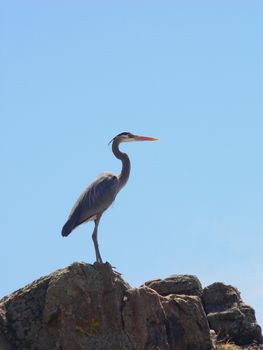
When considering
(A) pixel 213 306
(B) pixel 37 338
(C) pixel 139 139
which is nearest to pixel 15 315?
(B) pixel 37 338

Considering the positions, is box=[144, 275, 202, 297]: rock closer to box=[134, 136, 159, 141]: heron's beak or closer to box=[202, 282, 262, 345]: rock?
box=[202, 282, 262, 345]: rock

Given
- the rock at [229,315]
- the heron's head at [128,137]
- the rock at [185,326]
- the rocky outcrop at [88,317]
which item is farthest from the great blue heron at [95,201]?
the rocky outcrop at [88,317]

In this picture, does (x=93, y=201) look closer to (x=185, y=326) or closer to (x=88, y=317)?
(x=185, y=326)

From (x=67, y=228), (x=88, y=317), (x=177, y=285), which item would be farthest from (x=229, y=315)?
(x=67, y=228)

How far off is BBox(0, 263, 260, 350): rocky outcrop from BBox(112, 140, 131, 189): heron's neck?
6.36 metres

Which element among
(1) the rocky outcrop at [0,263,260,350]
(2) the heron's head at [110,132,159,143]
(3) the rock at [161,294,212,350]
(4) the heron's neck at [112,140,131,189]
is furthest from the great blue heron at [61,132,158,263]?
(1) the rocky outcrop at [0,263,260,350]

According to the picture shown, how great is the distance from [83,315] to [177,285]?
3.24 m

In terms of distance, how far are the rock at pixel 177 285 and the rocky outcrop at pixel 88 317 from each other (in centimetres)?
191

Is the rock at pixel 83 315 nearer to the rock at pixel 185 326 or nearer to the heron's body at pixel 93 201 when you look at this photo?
the rock at pixel 185 326

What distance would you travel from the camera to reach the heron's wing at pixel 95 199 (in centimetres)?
1877

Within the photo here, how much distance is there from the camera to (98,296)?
14.4 metres

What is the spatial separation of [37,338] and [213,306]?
4200 millimetres

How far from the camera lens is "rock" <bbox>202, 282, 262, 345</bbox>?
16.4m

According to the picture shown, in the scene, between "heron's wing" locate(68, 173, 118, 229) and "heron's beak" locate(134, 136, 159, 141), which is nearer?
"heron's wing" locate(68, 173, 118, 229)
